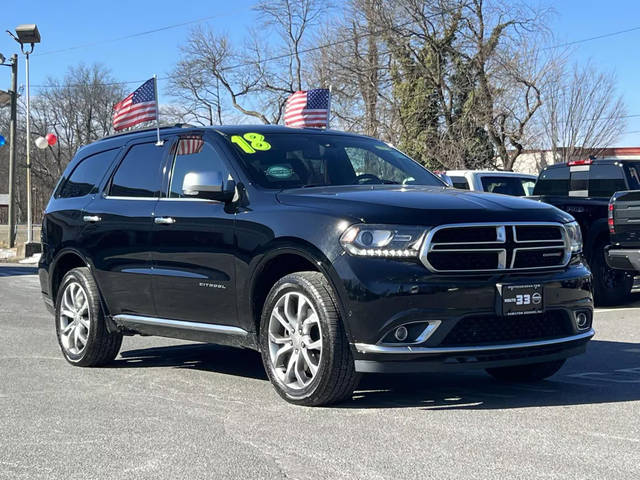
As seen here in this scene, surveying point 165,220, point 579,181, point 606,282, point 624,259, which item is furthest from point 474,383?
point 579,181

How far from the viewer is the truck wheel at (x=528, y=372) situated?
242 inches

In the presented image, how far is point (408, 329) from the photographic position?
198 inches

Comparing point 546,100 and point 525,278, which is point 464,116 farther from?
point 525,278

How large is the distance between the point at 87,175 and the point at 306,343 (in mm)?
3209

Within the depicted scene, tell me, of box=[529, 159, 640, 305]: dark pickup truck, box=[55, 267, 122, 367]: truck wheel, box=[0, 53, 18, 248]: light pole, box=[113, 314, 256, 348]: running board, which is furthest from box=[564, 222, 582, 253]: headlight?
box=[0, 53, 18, 248]: light pole

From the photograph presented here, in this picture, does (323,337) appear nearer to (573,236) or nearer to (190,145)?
(573,236)

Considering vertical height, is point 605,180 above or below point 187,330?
above

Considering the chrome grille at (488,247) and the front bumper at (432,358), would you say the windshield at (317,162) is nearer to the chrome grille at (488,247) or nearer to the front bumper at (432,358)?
the chrome grille at (488,247)

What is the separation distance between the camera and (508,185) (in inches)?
634

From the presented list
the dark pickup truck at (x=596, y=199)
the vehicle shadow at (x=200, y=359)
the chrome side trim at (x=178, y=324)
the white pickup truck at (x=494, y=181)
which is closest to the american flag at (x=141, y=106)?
the vehicle shadow at (x=200, y=359)

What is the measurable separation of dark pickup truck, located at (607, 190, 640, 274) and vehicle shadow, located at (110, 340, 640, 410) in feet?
8.87

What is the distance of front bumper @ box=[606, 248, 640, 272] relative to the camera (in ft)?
34.0

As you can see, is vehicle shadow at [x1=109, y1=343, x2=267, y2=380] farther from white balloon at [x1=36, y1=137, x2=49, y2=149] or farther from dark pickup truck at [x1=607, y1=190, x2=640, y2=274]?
white balloon at [x1=36, y1=137, x2=49, y2=149]

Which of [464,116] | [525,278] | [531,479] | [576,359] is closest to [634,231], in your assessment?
[576,359]
